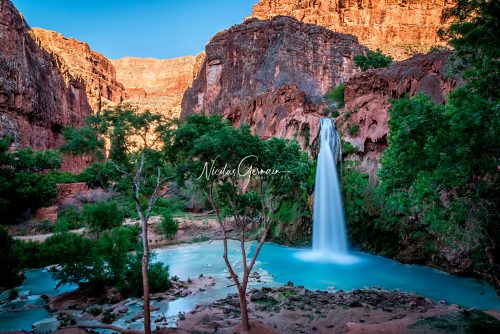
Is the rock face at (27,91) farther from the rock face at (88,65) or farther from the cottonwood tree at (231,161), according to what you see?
the cottonwood tree at (231,161)

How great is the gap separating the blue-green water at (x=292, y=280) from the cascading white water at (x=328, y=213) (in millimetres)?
1115

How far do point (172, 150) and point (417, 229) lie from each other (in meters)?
14.1

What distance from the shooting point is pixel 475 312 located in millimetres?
8648

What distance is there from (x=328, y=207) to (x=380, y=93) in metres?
9.77

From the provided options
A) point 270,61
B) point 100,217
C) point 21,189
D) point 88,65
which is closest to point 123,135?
point 100,217

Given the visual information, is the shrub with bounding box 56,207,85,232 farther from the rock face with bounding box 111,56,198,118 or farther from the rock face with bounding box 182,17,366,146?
the rock face with bounding box 111,56,198,118

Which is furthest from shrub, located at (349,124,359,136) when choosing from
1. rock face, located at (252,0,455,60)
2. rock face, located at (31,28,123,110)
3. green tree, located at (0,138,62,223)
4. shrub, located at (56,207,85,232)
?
rock face, located at (31,28,123,110)

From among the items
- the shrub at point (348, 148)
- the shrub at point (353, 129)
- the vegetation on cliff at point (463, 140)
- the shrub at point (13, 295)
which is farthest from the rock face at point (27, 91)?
the vegetation on cliff at point (463, 140)

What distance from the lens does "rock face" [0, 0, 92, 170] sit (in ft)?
142

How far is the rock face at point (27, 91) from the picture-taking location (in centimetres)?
4338

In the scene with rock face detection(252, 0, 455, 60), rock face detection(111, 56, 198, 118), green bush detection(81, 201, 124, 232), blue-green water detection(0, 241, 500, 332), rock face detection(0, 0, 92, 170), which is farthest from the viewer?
rock face detection(111, 56, 198, 118)

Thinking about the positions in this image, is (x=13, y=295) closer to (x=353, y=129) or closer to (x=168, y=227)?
(x=168, y=227)

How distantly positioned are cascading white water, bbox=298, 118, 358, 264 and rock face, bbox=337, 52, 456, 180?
1.87 m

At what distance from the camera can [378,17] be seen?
305 feet
